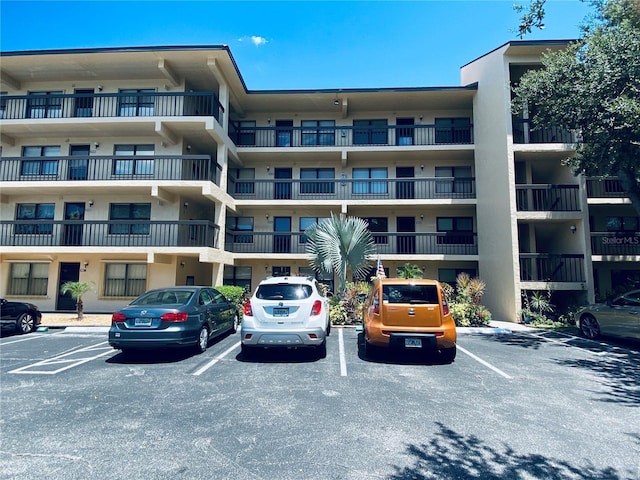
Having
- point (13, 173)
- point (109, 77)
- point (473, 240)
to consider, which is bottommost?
point (473, 240)

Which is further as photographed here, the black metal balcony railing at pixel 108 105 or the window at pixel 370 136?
the window at pixel 370 136

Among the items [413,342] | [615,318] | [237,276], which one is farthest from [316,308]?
[237,276]

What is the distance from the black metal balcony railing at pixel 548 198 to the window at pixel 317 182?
8.79 m

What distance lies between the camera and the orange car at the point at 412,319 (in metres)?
7.09

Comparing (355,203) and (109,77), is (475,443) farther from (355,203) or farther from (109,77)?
(109,77)

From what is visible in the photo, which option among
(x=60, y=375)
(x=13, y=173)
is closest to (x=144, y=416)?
(x=60, y=375)

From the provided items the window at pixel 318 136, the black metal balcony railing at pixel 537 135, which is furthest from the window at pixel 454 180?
the window at pixel 318 136

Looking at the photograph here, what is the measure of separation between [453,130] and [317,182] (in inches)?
309

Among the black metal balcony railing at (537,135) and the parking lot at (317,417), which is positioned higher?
the black metal balcony railing at (537,135)

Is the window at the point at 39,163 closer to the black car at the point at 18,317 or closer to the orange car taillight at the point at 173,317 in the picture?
the black car at the point at 18,317

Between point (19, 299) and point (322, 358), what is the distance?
1668 centimetres

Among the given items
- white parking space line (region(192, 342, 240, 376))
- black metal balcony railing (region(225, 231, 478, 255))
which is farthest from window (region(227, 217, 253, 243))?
white parking space line (region(192, 342, 240, 376))

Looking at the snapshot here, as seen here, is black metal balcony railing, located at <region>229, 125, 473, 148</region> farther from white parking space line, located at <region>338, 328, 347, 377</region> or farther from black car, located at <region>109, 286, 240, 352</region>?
black car, located at <region>109, 286, 240, 352</region>

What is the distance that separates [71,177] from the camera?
53.0ft
